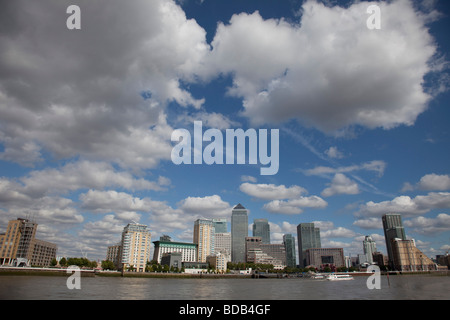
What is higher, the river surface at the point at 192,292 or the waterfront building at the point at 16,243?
the waterfront building at the point at 16,243

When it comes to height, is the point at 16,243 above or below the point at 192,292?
above

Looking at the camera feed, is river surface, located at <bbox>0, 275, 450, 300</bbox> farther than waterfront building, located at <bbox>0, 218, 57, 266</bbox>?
No

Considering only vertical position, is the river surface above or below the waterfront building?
below

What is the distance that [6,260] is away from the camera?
19000cm

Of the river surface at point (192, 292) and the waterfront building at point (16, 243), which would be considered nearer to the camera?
the river surface at point (192, 292)

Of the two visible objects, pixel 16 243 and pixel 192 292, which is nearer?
pixel 192 292
